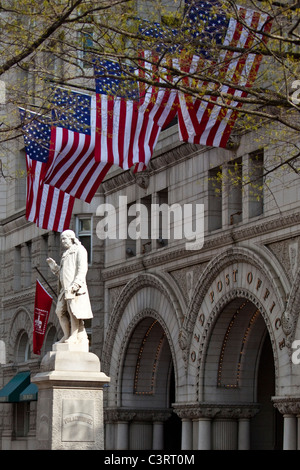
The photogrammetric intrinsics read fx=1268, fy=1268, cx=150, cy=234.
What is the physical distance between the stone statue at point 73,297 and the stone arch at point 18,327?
84.7ft

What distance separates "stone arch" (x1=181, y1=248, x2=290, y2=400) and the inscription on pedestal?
28.6 ft

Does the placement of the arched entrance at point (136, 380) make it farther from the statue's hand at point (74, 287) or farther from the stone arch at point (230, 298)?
the statue's hand at point (74, 287)

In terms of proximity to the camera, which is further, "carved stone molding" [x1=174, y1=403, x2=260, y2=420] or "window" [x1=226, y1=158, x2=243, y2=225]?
"carved stone molding" [x1=174, y1=403, x2=260, y2=420]

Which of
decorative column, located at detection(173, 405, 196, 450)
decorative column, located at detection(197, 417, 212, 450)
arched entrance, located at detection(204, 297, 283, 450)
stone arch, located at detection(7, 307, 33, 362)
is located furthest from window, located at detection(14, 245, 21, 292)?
decorative column, located at detection(197, 417, 212, 450)

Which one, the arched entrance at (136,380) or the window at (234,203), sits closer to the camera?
the window at (234,203)

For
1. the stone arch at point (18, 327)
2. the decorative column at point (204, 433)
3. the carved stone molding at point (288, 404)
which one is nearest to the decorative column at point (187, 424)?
the decorative column at point (204, 433)

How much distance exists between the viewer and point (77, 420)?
2841 centimetres

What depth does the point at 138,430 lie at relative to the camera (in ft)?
153

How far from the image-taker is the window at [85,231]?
5006cm

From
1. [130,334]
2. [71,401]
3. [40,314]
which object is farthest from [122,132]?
[40,314]

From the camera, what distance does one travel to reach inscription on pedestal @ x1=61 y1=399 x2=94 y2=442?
28250 mm

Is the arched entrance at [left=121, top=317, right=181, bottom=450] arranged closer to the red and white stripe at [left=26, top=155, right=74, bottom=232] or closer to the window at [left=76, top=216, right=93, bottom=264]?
the window at [left=76, top=216, right=93, bottom=264]

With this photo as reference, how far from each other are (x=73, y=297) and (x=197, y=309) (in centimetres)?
1268

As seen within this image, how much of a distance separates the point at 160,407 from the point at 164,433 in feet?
7.70
